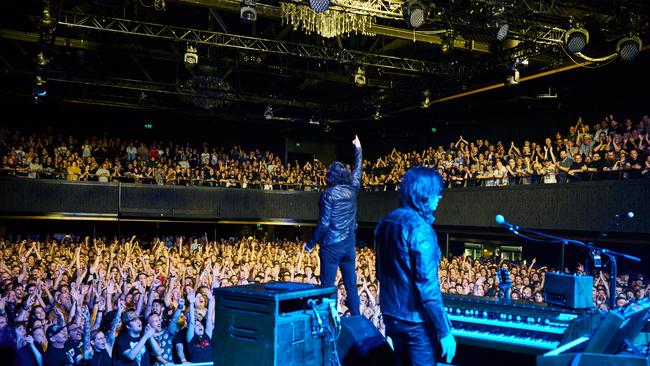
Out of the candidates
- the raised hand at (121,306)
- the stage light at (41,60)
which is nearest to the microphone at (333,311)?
the raised hand at (121,306)

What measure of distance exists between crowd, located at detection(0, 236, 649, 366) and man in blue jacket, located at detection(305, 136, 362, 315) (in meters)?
1.67

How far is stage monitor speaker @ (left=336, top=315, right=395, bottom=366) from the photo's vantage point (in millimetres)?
3568

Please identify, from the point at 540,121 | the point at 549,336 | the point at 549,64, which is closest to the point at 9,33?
the point at 549,64

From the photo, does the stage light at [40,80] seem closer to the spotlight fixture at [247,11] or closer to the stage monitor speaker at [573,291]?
the spotlight fixture at [247,11]

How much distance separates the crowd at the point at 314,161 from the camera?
12117mm

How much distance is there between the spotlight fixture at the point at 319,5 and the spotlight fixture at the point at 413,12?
130 centimetres

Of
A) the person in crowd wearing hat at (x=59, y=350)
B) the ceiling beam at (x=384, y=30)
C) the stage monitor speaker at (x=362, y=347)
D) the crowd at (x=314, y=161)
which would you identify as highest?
the ceiling beam at (x=384, y=30)

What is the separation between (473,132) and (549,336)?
16.0 meters

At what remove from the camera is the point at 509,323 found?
4270 mm

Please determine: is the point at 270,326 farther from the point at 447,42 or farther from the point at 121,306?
the point at 447,42

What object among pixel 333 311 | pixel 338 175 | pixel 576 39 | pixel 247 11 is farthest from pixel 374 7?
pixel 333 311

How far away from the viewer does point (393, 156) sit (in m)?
19.9

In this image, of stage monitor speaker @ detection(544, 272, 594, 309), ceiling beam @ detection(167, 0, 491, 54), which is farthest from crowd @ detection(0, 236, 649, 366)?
ceiling beam @ detection(167, 0, 491, 54)

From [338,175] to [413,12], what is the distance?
4.48 metres
